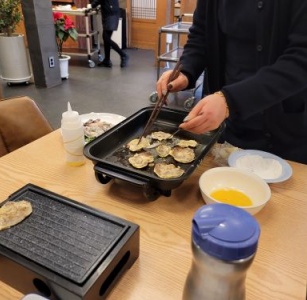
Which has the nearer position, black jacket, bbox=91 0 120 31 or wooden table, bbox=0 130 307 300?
wooden table, bbox=0 130 307 300

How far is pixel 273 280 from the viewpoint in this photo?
0.62 metres

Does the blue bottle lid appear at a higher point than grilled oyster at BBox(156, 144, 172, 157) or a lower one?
higher

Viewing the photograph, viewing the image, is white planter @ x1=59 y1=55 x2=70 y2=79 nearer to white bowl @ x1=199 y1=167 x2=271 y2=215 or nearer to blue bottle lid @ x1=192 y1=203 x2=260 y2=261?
white bowl @ x1=199 y1=167 x2=271 y2=215

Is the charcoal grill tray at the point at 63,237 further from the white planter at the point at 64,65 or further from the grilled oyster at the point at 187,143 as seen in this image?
the white planter at the point at 64,65

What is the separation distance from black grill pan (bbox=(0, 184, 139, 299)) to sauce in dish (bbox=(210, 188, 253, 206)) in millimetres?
270

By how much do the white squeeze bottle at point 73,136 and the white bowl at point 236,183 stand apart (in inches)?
15.6

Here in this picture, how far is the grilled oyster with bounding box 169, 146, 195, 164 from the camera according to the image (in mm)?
946

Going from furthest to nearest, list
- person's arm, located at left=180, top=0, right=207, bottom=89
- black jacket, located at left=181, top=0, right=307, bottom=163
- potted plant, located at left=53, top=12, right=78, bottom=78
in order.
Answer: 1. potted plant, located at left=53, top=12, right=78, bottom=78
2. person's arm, located at left=180, top=0, right=207, bottom=89
3. black jacket, located at left=181, top=0, right=307, bottom=163

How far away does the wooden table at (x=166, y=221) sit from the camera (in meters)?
0.60

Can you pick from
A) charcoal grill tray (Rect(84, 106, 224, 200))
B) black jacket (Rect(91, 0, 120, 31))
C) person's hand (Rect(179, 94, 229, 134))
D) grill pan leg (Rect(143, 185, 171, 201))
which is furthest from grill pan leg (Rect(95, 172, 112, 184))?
black jacket (Rect(91, 0, 120, 31))

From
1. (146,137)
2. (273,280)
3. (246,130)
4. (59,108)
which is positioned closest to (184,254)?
(273,280)

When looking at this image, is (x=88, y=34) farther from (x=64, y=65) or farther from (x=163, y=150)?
(x=163, y=150)

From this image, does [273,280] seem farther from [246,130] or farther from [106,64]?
[106,64]

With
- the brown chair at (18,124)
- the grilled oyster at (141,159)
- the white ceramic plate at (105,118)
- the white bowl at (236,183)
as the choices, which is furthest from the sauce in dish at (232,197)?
the brown chair at (18,124)
